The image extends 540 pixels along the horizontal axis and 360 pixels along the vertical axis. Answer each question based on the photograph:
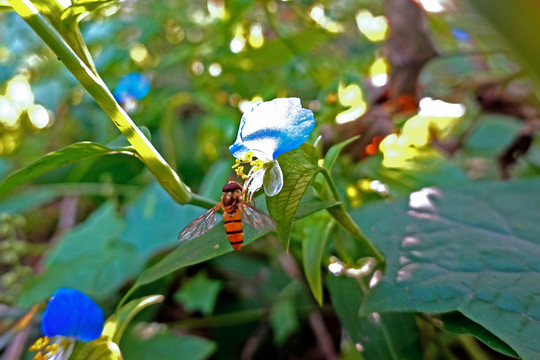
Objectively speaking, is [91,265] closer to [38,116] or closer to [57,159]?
[57,159]

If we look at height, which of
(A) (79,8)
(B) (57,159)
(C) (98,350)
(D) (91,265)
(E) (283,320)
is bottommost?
(E) (283,320)

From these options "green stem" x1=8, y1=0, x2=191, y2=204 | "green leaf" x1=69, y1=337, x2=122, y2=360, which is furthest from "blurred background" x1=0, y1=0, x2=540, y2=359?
"green leaf" x1=69, y1=337, x2=122, y2=360

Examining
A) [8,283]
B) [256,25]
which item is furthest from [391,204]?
[8,283]

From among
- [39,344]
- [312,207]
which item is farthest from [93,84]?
[39,344]

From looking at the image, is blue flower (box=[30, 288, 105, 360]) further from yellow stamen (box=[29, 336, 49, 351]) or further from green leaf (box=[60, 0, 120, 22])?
green leaf (box=[60, 0, 120, 22])

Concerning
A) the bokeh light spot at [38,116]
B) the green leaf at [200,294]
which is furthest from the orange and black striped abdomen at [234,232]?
the bokeh light spot at [38,116]

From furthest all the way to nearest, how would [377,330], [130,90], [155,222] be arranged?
[130,90] → [155,222] → [377,330]

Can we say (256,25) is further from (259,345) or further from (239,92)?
(259,345)
